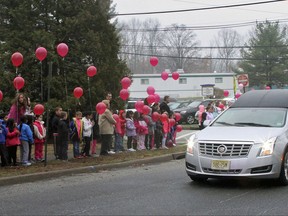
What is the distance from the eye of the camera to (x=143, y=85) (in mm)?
59531

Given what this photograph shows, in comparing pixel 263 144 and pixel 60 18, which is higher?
pixel 60 18

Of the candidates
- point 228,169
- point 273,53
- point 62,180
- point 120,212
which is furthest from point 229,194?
point 273,53

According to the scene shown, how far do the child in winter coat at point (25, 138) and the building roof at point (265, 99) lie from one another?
4.96 metres

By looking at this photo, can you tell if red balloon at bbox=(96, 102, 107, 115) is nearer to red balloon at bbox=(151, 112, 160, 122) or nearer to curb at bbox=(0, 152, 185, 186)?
curb at bbox=(0, 152, 185, 186)

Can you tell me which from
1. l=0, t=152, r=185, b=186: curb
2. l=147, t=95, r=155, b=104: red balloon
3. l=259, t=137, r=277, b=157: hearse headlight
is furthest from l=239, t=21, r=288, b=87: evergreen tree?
l=259, t=137, r=277, b=157: hearse headlight

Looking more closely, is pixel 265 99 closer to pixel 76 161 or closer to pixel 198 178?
pixel 198 178

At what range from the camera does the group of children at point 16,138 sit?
36.3 ft

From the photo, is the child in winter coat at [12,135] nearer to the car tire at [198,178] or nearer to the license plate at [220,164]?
the car tire at [198,178]

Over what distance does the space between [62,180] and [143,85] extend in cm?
4970

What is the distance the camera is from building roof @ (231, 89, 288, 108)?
9766 millimetres

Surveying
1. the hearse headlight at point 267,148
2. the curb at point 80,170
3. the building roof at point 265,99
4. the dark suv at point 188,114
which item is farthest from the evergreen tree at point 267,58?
the hearse headlight at point 267,148

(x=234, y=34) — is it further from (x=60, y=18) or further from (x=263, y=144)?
(x=263, y=144)

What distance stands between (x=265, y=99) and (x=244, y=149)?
2.21 metres

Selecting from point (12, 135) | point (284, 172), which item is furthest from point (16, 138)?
point (284, 172)
